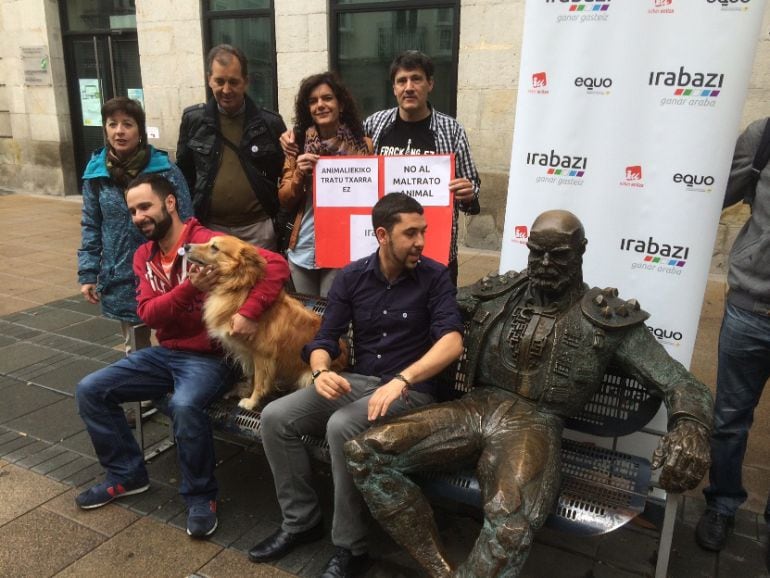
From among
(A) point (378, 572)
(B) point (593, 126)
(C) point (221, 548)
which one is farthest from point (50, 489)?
(B) point (593, 126)

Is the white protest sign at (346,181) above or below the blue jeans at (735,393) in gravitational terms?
above

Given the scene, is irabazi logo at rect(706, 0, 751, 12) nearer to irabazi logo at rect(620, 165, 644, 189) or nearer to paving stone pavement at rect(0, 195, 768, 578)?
irabazi logo at rect(620, 165, 644, 189)

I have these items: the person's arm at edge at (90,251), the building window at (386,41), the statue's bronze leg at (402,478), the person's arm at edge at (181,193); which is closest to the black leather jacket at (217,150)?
the person's arm at edge at (181,193)

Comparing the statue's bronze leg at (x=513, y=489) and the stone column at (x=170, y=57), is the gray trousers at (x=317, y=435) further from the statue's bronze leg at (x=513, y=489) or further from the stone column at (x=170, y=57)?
the stone column at (x=170, y=57)

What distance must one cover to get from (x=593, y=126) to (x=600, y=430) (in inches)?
59.4

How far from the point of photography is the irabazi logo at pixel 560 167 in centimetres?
329

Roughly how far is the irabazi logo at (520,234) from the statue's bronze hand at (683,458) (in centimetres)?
144

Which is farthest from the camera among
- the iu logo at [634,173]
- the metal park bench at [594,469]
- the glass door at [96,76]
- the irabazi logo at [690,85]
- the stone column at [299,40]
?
the glass door at [96,76]

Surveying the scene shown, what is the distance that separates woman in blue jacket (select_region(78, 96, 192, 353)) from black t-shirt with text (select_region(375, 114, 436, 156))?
1273 millimetres

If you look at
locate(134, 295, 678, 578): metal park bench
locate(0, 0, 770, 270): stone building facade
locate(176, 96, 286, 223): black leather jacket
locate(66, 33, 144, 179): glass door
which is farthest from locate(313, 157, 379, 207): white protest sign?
locate(66, 33, 144, 179): glass door

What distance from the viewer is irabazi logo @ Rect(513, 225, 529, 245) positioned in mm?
3504

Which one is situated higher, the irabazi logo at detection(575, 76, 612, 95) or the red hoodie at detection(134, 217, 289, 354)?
the irabazi logo at detection(575, 76, 612, 95)

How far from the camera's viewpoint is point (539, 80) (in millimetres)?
3307

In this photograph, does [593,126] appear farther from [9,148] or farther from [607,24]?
[9,148]
